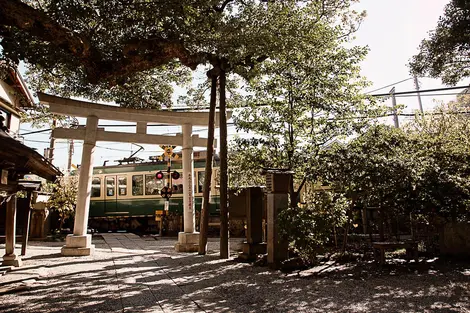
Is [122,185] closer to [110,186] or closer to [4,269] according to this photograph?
[110,186]

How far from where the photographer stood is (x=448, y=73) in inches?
267

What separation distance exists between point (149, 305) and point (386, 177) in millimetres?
4789

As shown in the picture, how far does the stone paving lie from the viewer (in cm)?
416

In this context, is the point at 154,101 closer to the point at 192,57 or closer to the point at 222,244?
the point at 192,57

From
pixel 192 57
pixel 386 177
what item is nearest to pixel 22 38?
pixel 192 57

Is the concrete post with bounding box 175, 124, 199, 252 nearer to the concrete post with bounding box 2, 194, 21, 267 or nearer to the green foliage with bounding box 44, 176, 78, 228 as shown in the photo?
the concrete post with bounding box 2, 194, 21, 267

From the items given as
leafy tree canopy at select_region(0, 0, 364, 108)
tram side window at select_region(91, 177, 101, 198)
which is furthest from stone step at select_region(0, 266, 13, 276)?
tram side window at select_region(91, 177, 101, 198)

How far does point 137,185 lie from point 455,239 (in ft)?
42.8

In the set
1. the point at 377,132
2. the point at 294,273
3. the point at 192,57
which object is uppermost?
the point at 192,57

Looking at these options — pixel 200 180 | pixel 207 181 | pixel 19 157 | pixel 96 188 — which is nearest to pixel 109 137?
pixel 207 181

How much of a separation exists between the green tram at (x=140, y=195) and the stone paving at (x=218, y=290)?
341 inches

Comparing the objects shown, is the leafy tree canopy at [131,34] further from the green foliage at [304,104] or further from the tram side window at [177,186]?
the tram side window at [177,186]

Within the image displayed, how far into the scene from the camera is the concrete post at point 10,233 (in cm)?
718

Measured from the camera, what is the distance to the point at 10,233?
7191 millimetres
